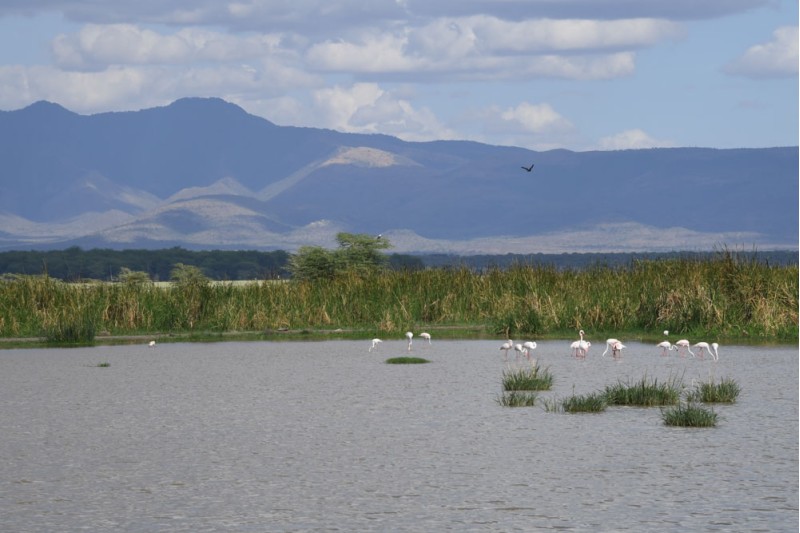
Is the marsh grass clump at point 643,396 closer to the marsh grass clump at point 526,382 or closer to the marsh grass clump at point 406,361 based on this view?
the marsh grass clump at point 526,382

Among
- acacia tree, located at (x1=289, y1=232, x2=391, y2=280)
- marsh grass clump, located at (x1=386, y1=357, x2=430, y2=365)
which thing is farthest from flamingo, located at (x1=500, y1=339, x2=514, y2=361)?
acacia tree, located at (x1=289, y1=232, x2=391, y2=280)

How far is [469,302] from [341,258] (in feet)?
71.6

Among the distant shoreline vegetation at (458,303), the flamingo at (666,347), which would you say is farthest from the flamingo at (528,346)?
the distant shoreline vegetation at (458,303)

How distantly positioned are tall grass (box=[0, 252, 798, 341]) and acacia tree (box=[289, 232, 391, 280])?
54.2 feet

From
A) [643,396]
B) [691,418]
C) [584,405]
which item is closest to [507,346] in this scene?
[643,396]

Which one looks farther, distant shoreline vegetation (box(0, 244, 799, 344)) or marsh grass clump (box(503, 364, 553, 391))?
distant shoreline vegetation (box(0, 244, 799, 344))

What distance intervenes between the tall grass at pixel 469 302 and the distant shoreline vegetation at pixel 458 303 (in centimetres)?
3

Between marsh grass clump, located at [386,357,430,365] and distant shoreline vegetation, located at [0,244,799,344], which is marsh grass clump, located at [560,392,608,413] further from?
distant shoreline vegetation, located at [0,244,799,344]

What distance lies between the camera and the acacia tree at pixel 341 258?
173ft

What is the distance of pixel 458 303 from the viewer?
33281 millimetres

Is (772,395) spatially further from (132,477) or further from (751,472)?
(132,477)

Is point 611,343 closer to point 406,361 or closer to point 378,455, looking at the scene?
point 406,361

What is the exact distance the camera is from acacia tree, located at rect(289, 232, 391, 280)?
5275 cm

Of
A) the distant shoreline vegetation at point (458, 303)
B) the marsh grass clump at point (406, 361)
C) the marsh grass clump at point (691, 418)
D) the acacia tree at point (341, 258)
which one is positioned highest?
the acacia tree at point (341, 258)
